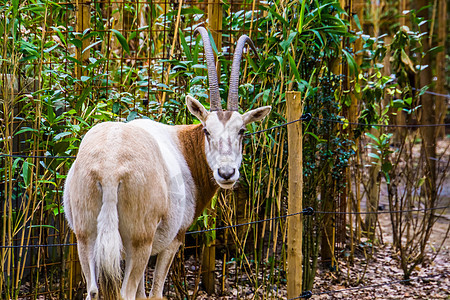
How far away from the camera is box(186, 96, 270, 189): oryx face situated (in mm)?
2795

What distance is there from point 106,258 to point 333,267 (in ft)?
10.8

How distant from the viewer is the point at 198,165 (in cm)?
328

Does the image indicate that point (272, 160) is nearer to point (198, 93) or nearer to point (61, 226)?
point (198, 93)

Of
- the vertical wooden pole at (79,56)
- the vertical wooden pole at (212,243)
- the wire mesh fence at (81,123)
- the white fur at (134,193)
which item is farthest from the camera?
the vertical wooden pole at (212,243)

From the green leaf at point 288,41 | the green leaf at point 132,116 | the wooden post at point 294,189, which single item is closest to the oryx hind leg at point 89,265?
the green leaf at point 132,116

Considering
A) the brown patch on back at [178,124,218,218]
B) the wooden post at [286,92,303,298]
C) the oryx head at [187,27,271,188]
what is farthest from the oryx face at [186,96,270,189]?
the wooden post at [286,92,303,298]

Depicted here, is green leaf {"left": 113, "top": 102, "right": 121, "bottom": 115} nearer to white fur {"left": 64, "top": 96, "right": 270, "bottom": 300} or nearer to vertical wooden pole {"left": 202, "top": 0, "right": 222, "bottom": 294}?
white fur {"left": 64, "top": 96, "right": 270, "bottom": 300}

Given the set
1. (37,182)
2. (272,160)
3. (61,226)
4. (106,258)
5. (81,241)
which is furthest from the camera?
(61,226)

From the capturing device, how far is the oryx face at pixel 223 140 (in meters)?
2.79

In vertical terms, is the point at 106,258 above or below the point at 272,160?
below

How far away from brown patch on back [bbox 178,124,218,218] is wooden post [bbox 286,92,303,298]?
0.56 metres

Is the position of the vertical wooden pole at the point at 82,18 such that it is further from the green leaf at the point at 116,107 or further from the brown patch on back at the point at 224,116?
the brown patch on back at the point at 224,116

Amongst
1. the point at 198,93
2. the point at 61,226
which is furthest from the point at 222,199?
the point at 61,226

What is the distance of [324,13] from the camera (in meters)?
4.05
